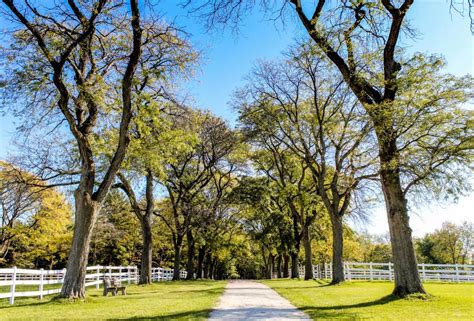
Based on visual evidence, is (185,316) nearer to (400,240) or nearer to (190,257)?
(400,240)

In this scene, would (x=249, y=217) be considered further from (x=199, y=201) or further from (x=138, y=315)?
(x=138, y=315)

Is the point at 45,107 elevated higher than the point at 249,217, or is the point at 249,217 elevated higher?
the point at 45,107

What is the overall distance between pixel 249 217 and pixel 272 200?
3940 mm

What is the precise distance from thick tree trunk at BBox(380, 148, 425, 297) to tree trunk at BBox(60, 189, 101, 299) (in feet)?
29.6

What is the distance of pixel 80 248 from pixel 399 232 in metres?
9.56

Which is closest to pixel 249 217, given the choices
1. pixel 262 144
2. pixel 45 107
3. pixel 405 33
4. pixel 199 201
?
pixel 199 201

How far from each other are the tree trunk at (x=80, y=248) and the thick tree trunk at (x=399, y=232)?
29.6ft

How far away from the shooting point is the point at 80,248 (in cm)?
1119

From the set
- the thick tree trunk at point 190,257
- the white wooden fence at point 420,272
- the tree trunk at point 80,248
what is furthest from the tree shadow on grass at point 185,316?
the thick tree trunk at point 190,257

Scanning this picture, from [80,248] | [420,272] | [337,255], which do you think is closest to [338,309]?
[80,248]

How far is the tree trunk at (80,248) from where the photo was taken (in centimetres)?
1078

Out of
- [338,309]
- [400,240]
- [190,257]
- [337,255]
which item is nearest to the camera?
[338,309]

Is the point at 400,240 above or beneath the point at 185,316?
above

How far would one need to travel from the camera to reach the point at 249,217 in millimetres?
36781
